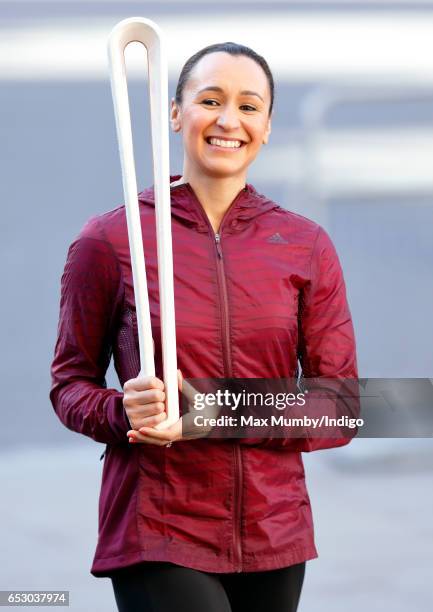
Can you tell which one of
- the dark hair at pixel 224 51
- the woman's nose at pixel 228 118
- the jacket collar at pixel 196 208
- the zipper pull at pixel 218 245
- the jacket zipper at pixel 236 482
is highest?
the dark hair at pixel 224 51

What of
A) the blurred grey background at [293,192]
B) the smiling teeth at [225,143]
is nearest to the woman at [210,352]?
the smiling teeth at [225,143]

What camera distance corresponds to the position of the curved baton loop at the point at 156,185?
4.57ft

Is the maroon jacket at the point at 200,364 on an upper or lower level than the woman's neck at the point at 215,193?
lower

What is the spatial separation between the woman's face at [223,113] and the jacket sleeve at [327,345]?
0.15 m

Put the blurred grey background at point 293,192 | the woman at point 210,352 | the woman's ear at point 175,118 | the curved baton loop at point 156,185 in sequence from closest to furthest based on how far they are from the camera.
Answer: the curved baton loop at point 156,185 < the woman at point 210,352 < the woman's ear at point 175,118 < the blurred grey background at point 293,192

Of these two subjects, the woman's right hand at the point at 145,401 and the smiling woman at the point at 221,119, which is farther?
the smiling woman at the point at 221,119

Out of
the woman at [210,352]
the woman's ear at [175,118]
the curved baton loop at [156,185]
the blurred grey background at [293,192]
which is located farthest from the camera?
the blurred grey background at [293,192]

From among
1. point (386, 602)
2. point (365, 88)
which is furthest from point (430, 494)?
point (365, 88)

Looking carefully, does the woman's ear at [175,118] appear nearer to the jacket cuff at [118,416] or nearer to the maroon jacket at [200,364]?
the maroon jacket at [200,364]

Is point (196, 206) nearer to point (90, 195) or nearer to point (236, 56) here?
point (236, 56)

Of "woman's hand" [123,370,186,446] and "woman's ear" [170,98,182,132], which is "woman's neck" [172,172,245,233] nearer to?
"woman's ear" [170,98,182,132]

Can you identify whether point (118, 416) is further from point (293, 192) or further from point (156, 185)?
point (293, 192)

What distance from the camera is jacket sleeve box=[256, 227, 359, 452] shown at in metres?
1.59

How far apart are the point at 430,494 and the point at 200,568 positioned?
2649 mm
